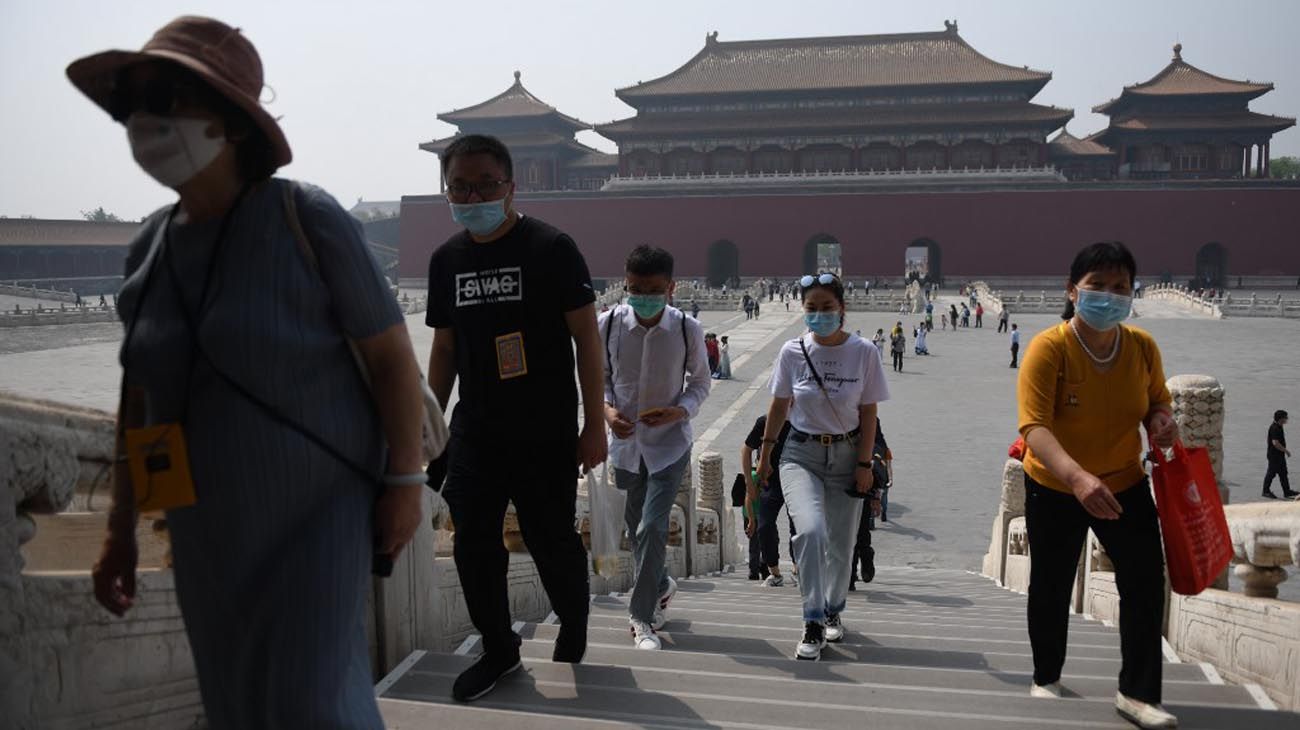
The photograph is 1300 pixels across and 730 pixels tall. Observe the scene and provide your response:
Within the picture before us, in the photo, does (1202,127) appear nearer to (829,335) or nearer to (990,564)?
(990,564)

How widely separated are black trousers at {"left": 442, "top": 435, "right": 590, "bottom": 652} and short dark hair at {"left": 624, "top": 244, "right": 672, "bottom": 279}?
0.87m

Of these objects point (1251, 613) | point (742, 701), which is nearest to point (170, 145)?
point (742, 701)

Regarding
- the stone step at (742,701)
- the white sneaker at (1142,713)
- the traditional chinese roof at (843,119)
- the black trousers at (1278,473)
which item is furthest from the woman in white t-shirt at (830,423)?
the traditional chinese roof at (843,119)

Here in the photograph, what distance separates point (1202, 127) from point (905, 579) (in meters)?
35.9

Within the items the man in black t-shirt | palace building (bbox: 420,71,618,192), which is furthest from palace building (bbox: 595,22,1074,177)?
the man in black t-shirt

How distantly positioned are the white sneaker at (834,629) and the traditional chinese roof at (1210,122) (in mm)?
38361

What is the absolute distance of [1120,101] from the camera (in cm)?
3822

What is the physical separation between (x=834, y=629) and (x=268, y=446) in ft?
7.31

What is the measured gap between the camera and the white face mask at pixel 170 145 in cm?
140

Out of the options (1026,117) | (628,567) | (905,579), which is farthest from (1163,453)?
(1026,117)

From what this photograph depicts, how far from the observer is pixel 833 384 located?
130 inches

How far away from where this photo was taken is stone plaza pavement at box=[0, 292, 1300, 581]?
9.12m

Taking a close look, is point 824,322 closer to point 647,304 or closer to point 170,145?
point 647,304

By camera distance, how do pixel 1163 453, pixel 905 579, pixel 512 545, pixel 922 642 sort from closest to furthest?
pixel 1163 453
pixel 922 642
pixel 512 545
pixel 905 579
